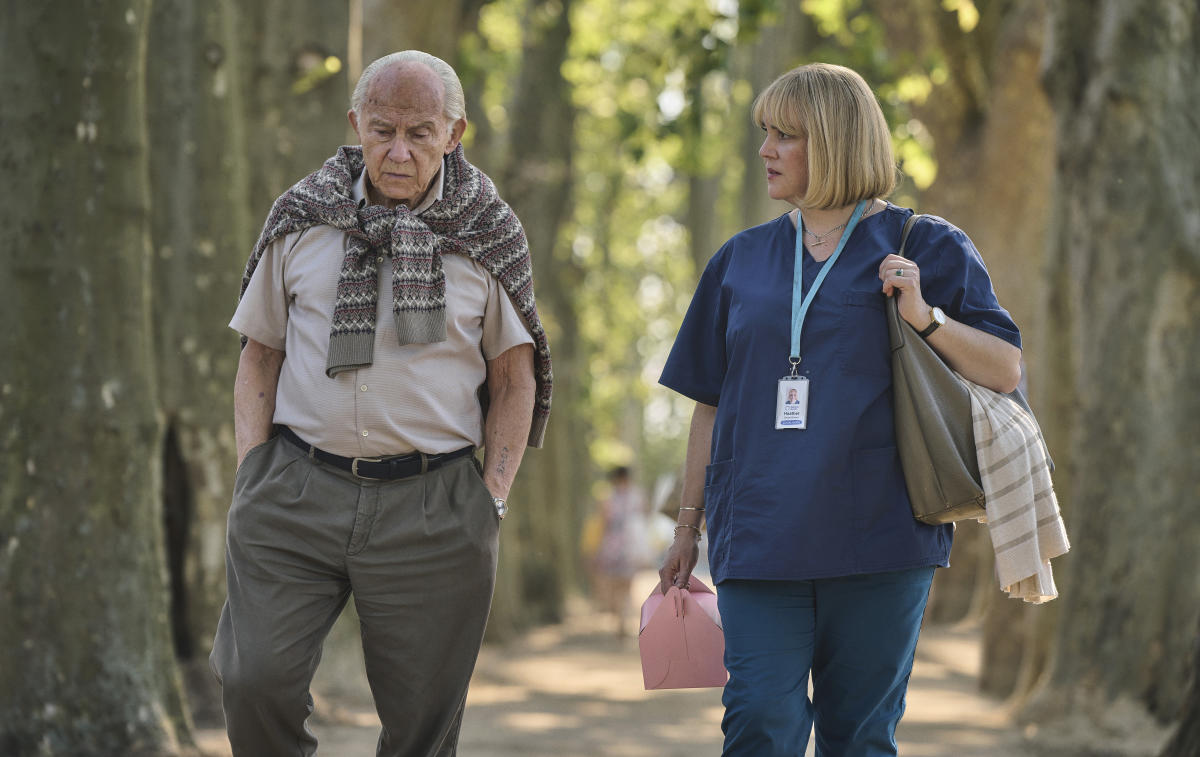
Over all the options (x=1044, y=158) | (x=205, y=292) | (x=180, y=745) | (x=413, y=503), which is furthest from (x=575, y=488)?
(x=413, y=503)

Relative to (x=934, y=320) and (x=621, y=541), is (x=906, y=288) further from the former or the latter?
(x=621, y=541)

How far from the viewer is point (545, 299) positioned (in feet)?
70.4

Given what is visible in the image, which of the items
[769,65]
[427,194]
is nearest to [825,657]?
[427,194]

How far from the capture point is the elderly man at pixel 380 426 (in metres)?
4.17

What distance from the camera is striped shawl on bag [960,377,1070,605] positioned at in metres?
4.04

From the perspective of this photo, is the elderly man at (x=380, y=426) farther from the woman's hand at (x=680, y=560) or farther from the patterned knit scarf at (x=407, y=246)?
the woman's hand at (x=680, y=560)

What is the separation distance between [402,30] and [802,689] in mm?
8810

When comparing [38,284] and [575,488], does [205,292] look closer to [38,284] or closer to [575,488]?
[38,284]

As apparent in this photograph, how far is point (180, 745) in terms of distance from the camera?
6.66 m

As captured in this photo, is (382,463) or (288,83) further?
(288,83)

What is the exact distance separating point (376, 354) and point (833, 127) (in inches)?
50.9

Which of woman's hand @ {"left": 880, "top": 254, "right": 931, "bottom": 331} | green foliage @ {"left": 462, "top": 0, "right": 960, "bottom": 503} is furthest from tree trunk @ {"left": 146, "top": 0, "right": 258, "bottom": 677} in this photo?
woman's hand @ {"left": 880, "top": 254, "right": 931, "bottom": 331}

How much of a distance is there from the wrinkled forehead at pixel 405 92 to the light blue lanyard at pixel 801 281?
1009 mm

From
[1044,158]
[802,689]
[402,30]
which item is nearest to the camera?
[802,689]
